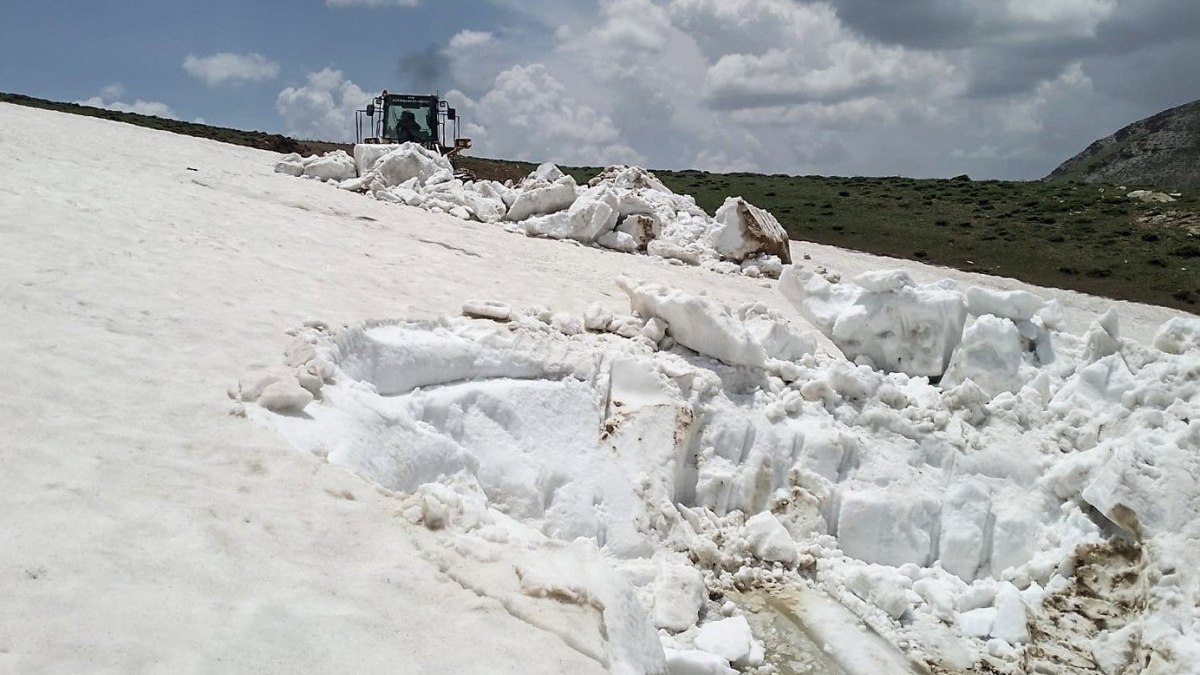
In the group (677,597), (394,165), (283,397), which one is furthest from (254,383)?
(394,165)

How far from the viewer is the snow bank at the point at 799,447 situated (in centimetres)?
510

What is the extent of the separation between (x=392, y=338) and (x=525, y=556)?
272 cm

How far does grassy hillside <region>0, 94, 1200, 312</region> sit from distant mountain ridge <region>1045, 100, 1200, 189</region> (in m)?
25.2

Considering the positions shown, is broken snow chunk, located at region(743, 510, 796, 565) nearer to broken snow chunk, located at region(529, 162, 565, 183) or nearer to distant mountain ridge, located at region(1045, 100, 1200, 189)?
broken snow chunk, located at region(529, 162, 565, 183)

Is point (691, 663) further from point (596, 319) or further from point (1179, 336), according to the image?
point (1179, 336)

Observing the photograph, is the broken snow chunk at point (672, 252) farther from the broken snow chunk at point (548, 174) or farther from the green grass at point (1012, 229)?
the green grass at point (1012, 229)

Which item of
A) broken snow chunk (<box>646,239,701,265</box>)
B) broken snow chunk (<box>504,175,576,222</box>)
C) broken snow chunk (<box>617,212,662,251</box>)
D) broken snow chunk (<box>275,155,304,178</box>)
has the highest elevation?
broken snow chunk (<box>275,155,304,178</box>)

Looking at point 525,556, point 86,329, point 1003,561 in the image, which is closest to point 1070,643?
point 1003,561

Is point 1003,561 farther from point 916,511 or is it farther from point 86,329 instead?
point 86,329

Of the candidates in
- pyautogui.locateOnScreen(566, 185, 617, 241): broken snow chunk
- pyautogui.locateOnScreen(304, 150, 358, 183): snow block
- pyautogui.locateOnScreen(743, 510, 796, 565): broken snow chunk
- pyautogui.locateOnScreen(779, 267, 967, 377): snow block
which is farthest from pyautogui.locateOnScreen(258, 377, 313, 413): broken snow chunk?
pyautogui.locateOnScreen(304, 150, 358, 183): snow block

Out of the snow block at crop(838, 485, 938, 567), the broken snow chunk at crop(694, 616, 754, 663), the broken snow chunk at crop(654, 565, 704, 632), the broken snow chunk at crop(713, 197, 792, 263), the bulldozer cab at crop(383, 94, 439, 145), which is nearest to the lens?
the broken snow chunk at crop(694, 616, 754, 663)

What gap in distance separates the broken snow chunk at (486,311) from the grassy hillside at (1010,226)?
14.8 meters

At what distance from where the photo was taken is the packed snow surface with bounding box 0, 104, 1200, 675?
2994 millimetres

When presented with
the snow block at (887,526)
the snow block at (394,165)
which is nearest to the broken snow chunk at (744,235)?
the snow block at (394,165)
